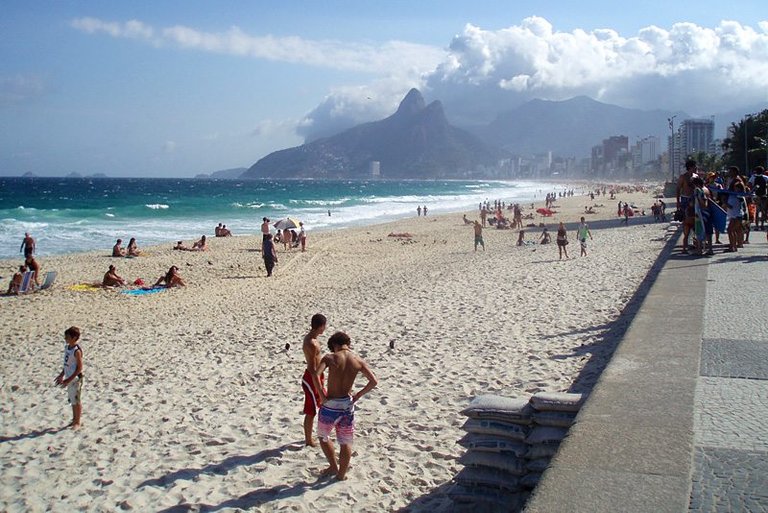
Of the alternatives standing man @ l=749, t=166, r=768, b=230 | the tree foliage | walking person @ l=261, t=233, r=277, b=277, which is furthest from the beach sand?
the tree foliage

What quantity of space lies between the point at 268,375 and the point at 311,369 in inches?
120

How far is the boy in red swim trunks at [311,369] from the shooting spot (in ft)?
17.6

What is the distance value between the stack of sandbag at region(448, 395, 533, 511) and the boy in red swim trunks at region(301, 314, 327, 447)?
1.44 m

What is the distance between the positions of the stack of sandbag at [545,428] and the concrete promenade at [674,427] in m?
0.16

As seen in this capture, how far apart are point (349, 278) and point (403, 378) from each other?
34.0 feet

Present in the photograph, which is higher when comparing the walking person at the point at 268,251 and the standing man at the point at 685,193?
the standing man at the point at 685,193

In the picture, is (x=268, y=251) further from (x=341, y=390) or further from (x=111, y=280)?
(x=341, y=390)

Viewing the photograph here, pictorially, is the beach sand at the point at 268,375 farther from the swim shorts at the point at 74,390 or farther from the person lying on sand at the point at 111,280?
the person lying on sand at the point at 111,280

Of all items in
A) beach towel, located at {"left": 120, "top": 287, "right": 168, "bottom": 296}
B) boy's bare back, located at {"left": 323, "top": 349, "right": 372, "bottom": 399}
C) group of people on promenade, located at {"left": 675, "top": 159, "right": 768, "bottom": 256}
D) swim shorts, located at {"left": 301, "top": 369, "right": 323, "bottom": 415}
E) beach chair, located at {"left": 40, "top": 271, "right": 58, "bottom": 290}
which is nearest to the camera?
boy's bare back, located at {"left": 323, "top": 349, "right": 372, "bottom": 399}

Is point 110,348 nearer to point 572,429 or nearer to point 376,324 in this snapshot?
point 376,324

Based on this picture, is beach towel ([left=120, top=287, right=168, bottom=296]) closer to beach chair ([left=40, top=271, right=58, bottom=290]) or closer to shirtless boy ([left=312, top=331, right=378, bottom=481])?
beach chair ([left=40, top=271, right=58, bottom=290])

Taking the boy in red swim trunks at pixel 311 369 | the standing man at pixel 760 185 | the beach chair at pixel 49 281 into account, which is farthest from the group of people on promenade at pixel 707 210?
the beach chair at pixel 49 281

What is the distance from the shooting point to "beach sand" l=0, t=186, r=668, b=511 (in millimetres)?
5246

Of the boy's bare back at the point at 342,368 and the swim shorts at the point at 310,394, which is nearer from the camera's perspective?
the boy's bare back at the point at 342,368
